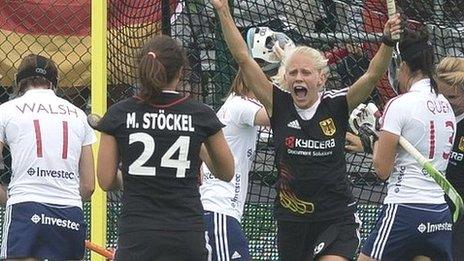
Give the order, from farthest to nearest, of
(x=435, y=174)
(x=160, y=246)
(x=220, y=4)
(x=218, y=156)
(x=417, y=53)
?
(x=417, y=53) → (x=435, y=174) → (x=220, y=4) → (x=218, y=156) → (x=160, y=246)

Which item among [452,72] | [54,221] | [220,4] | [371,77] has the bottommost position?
[54,221]

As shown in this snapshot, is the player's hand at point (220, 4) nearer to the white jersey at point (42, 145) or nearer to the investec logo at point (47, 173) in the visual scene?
the white jersey at point (42, 145)

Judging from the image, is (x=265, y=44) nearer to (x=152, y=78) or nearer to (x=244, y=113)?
(x=244, y=113)

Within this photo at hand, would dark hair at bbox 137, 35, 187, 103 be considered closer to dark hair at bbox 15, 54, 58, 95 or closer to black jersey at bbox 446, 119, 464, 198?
dark hair at bbox 15, 54, 58, 95

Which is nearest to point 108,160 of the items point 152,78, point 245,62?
point 152,78

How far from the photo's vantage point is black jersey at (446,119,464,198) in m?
7.23

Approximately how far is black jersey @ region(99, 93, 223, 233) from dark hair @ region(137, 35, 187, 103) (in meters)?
0.06

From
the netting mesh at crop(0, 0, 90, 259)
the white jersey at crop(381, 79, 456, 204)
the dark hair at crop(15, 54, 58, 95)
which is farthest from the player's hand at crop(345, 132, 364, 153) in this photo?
the netting mesh at crop(0, 0, 90, 259)

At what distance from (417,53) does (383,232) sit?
3.23ft

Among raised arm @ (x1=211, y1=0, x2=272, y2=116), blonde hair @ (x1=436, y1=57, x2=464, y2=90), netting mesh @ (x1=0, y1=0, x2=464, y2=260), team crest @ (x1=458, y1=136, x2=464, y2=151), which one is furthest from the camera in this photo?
netting mesh @ (x1=0, y1=0, x2=464, y2=260)

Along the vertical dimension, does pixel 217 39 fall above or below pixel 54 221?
above

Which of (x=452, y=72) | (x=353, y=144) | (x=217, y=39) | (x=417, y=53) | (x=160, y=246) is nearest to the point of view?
(x=160, y=246)

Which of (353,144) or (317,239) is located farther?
(353,144)

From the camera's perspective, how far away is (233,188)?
6609 millimetres
